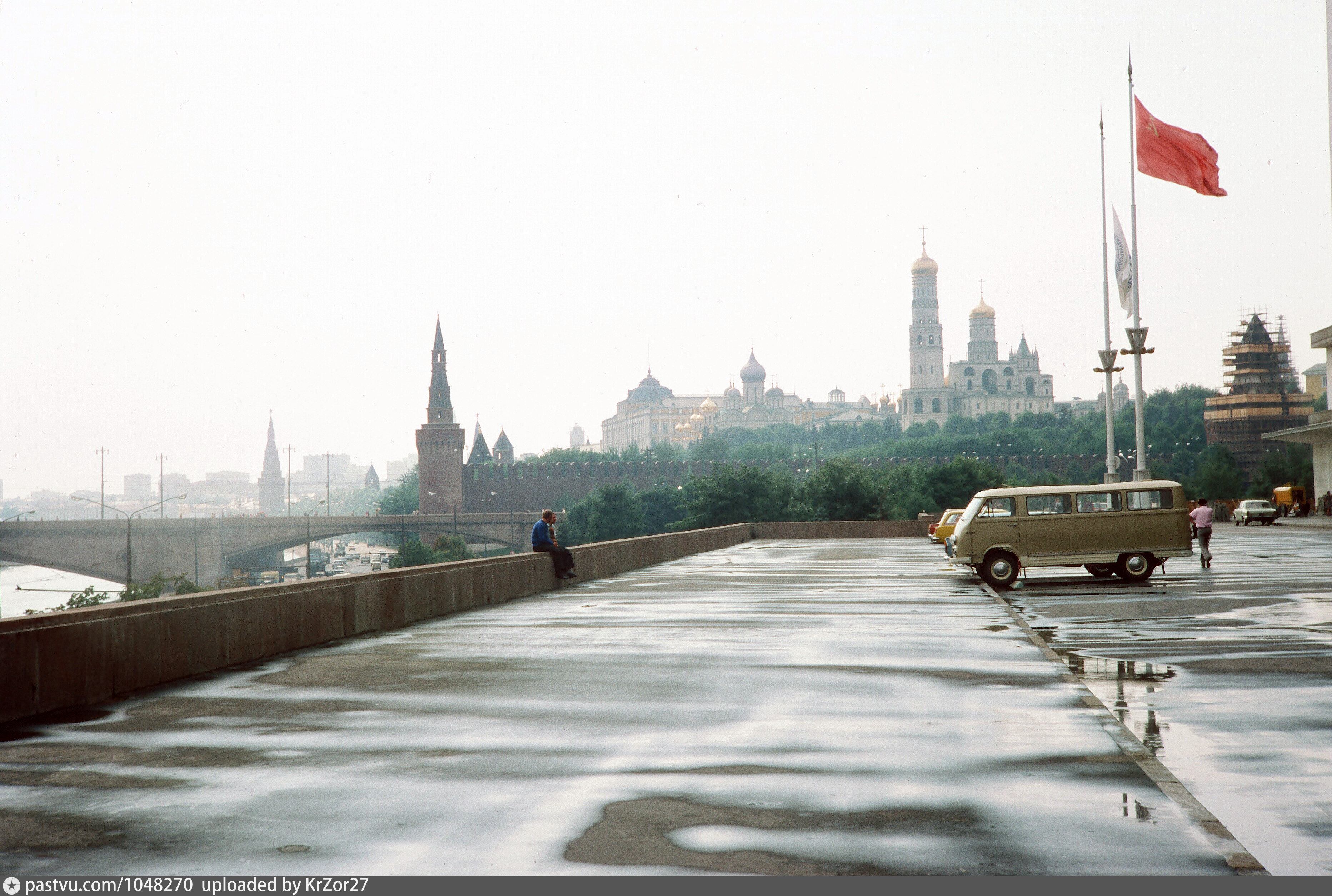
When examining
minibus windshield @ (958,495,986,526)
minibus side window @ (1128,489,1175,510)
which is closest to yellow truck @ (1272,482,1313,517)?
minibus side window @ (1128,489,1175,510)

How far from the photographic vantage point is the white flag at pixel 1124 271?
38.7 m

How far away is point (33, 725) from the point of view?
28.6ft

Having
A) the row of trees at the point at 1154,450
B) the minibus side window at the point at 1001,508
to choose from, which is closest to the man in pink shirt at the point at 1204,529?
the minibus side window at the point at 1001,508

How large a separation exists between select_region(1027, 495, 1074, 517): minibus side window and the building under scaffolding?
115534mm

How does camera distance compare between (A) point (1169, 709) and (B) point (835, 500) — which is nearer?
(A) point (1169, 709)

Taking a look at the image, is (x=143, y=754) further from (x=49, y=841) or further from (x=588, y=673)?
(x=588, y=673)

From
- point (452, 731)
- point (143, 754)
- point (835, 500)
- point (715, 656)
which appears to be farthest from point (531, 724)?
point (835, 500)

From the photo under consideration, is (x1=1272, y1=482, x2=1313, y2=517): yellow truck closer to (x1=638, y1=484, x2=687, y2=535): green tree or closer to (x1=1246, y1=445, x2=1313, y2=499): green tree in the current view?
(x1=1246, y1=445, x2=1313, y2=499): green tree

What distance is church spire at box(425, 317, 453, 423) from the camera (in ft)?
534

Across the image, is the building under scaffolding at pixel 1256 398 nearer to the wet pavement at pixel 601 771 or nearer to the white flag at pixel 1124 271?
the white flag at pixel 1124 271

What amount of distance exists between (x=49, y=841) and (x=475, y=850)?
194cm

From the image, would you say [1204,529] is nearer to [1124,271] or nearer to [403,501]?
[1124,271]

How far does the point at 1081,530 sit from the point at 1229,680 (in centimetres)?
1157

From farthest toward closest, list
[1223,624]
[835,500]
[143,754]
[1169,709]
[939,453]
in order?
[939,453] → [835,500] → [1223,624] → [1169,709] → [143,754]
